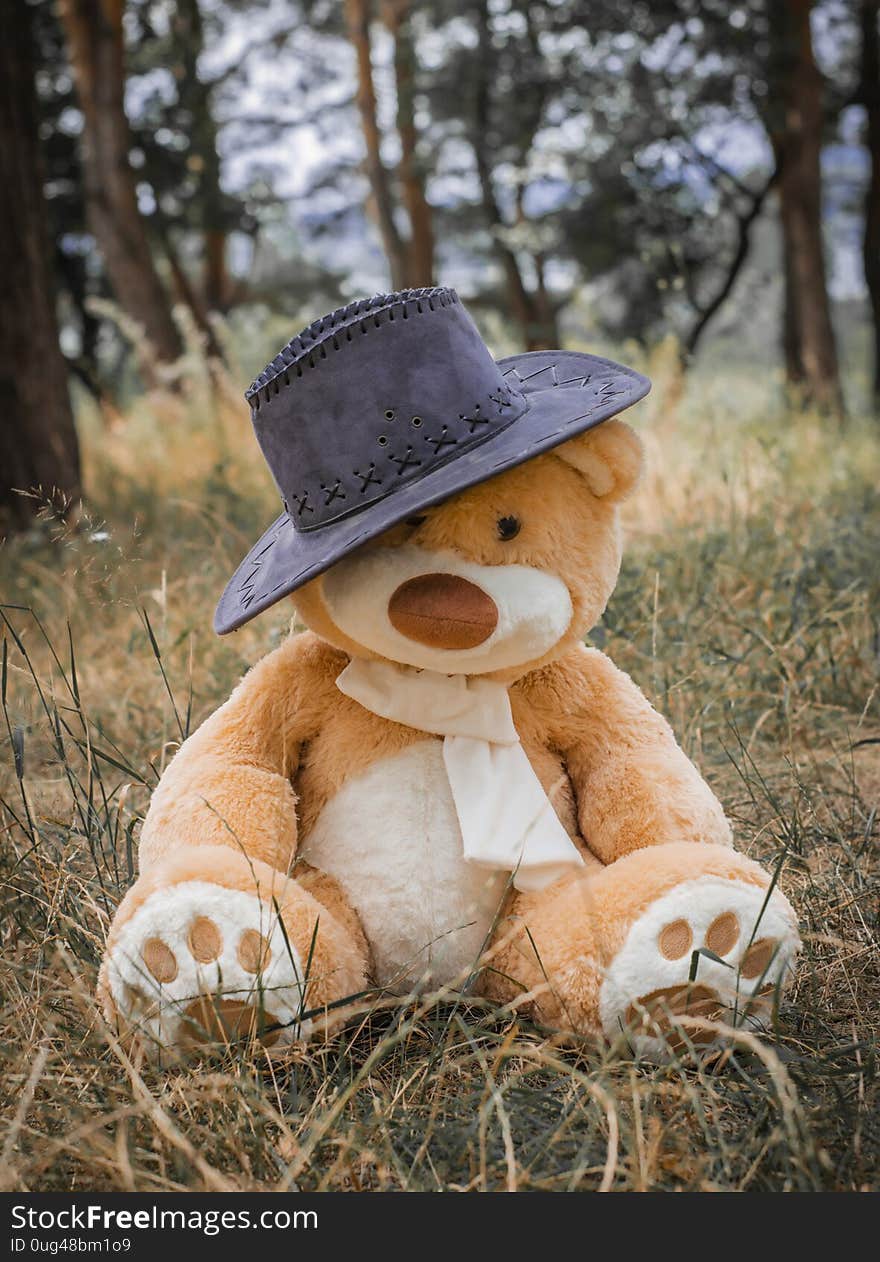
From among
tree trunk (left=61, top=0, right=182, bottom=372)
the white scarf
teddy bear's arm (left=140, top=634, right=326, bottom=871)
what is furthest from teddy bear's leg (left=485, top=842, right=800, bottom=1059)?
tree trunk (left=61, top=0, right=182, bottom=372)

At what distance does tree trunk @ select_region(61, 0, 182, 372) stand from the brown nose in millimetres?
8168

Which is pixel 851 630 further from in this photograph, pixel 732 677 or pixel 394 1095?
pixel 394 1095

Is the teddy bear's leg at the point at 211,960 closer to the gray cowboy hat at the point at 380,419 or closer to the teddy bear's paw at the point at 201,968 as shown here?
the teddy bear's paw at the point at 201,968

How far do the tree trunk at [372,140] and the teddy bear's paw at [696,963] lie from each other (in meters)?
10.0

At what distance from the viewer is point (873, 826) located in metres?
1.99

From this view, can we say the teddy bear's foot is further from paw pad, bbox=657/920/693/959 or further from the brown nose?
the brown nose

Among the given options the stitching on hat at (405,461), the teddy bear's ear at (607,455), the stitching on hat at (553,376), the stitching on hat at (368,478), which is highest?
the stitching on hat at (553,376)

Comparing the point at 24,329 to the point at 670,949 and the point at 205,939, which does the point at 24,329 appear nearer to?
the point at 205,939

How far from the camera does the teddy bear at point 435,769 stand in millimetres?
1327

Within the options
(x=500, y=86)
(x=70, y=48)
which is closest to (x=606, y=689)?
(x=70, y=48)

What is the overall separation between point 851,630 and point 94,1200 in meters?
2.40

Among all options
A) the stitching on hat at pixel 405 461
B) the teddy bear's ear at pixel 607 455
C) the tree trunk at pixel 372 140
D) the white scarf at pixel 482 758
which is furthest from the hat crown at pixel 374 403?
the tree trunk at pixel 372 140

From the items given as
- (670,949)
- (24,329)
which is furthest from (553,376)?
(24,329)

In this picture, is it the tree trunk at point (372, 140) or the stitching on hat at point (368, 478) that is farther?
the tree trunk at point (372, 140)
